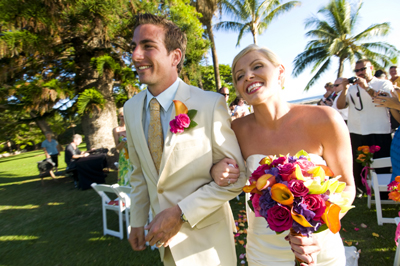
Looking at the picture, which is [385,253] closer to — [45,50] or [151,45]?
[151,45]

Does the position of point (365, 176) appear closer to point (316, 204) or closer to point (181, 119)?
point (316, 204)

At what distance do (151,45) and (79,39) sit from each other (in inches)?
347

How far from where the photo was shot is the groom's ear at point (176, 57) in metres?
1.70

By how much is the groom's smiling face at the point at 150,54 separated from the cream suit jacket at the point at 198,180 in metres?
0.20

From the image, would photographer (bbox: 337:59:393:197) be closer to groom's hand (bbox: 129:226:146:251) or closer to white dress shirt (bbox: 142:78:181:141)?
white dress shirt (bbox: 142:78:181:141)

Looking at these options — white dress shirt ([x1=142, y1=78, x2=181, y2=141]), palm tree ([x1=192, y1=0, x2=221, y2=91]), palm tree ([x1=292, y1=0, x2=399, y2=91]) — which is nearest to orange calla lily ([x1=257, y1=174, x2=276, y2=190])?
white dress shirt ([x1=142, y1=78, x2=181, y2=141])

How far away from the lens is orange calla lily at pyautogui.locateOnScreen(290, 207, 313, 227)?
1030mm

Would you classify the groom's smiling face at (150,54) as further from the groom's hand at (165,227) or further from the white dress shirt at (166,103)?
the groom's hand at (165,227)

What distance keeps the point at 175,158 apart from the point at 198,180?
22 cm

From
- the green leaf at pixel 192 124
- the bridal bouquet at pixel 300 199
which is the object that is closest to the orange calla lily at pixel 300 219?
the bridal bouquet at pixel 300 199

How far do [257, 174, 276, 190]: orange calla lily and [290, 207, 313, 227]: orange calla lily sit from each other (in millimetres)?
163

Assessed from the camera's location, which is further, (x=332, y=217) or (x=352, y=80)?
(x=352, y=80)

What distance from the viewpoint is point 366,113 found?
456 cm

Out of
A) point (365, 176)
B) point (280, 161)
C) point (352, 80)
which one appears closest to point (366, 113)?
point (352, 80)
